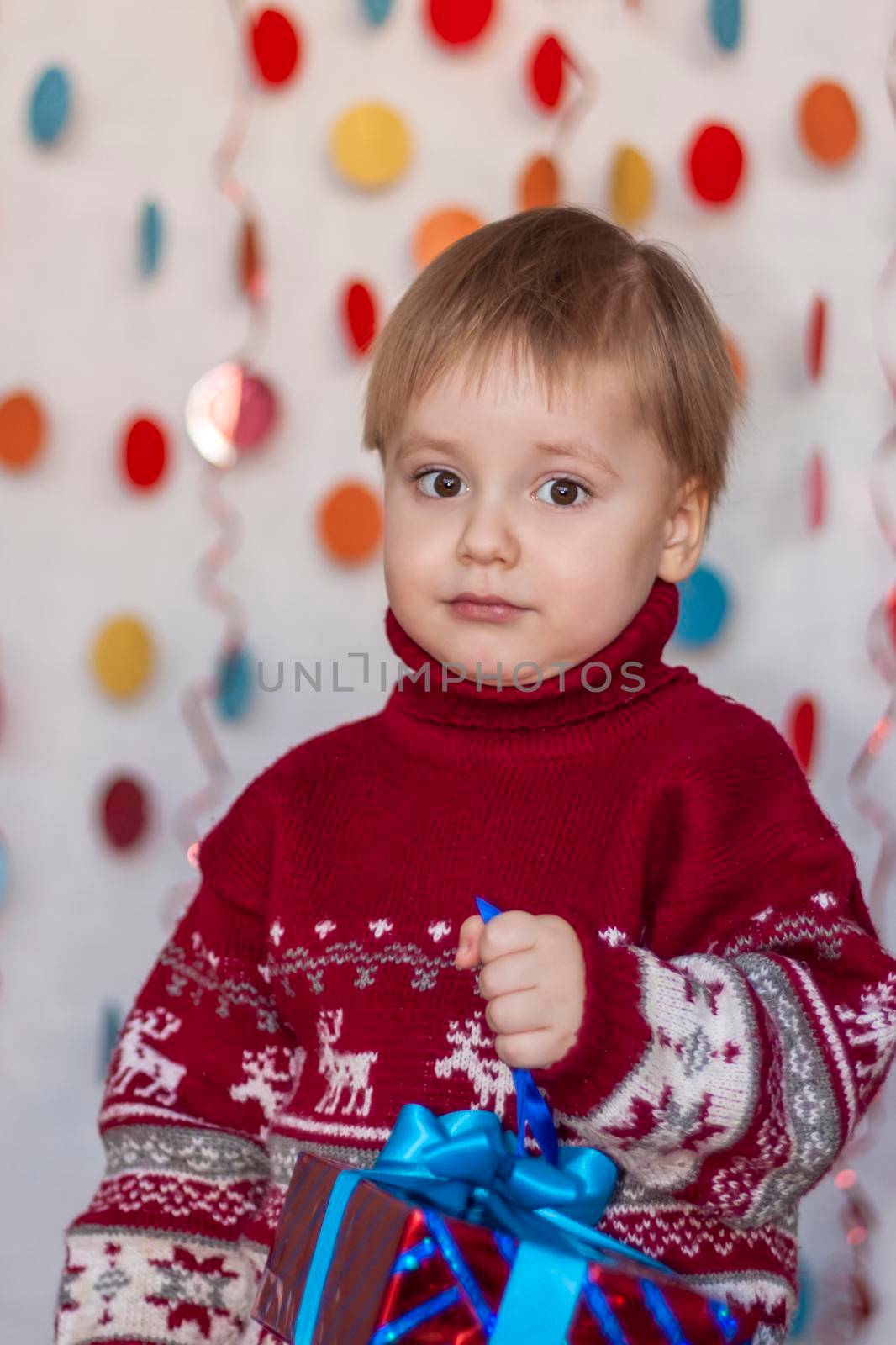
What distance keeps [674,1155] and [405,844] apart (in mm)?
247

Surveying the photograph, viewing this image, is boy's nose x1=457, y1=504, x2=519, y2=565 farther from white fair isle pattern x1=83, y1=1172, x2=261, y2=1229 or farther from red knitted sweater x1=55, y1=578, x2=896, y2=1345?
white fair isle pattern x1=83, y1=1172, x2=261, y2=1229

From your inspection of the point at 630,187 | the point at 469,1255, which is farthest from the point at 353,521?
the point at 469,1255

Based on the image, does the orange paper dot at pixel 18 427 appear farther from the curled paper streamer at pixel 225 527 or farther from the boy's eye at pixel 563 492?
the boy's eye at pixel 563 492

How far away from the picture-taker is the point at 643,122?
4.83 feet

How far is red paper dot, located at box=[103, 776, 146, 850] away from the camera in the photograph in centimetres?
149

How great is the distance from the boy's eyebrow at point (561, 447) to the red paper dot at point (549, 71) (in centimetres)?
61

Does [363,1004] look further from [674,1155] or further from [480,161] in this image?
[480,161]

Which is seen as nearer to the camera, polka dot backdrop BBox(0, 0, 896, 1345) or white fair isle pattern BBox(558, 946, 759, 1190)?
white fair isle pattern BBox(558, 946, 759, 1190)

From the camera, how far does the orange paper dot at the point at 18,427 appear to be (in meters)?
1.50

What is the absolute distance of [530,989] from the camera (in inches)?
30.9

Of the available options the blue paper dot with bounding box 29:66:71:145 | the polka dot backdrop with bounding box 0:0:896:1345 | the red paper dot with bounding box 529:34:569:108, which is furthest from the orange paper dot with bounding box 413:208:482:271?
the blue paper dot with bounding box 29:66:71:145

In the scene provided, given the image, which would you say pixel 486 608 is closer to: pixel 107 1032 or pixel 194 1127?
pixel 194 1127

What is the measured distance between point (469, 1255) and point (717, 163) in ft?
3.37

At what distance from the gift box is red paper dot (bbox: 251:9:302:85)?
1030 millimetres
